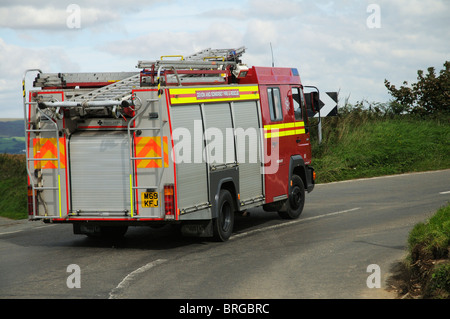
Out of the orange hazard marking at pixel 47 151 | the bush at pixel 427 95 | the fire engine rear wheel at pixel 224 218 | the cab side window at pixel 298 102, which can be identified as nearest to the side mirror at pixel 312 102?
the cab side window at pixel 298 102

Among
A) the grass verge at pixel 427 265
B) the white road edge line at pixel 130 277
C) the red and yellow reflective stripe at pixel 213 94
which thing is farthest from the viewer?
the red and yellow reflective stripe at pixel 213 94

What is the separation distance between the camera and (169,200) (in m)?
11.4

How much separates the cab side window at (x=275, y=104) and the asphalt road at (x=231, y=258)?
2.16 m

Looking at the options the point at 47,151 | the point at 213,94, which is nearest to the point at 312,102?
the point at 213,94

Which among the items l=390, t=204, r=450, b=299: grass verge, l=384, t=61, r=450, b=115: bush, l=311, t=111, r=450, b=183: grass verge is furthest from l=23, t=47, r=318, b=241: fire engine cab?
l=384, t=61, r=450, b=115: bush

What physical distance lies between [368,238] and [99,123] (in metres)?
4.96

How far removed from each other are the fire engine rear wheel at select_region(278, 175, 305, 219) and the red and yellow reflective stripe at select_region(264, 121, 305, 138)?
1.00 m

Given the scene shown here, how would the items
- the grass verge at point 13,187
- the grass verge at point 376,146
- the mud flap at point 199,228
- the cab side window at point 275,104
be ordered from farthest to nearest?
the grass verge at point 376,146 < the grass verge at point 13,187 < the cab side window at point 275,104 < the mud flap at point 199,228

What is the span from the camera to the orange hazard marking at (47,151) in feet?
39.5

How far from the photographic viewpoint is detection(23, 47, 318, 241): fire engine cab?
1149cm

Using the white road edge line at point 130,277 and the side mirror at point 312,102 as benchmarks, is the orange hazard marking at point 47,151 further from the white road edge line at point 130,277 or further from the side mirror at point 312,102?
the side mirror at point 312,102

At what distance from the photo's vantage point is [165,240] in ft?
43.4

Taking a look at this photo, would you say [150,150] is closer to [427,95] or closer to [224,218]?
[224,218]

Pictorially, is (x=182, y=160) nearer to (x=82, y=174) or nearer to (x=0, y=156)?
(x=82, y=174)
